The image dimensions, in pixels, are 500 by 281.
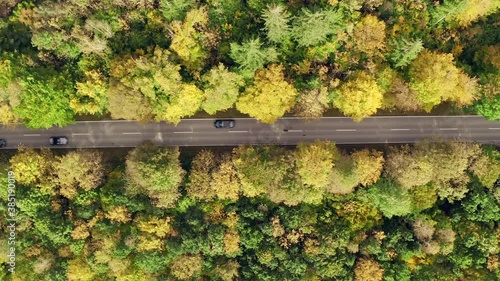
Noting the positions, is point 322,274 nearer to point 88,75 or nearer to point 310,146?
point 310,146

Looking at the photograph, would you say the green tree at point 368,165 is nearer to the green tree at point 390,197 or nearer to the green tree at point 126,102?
the green tree at point 390,197

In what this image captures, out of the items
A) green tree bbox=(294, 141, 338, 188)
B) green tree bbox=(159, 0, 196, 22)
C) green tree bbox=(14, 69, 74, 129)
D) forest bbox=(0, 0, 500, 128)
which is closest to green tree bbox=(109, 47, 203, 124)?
forest bbox=(0, 0, 500, 128)

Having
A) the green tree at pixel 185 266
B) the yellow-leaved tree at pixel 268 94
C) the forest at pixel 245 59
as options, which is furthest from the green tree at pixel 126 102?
the green tree at pixel 185 266

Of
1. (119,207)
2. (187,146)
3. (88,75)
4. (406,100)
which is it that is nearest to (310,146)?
(406,100)

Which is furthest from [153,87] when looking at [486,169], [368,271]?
[486,169]

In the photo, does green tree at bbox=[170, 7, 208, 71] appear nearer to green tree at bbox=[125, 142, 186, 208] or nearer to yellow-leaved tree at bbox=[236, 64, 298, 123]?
yellow-leaved tree at bbox=[236, 64, 298, 123]

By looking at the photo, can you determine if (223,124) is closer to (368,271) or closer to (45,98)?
(45,98)
